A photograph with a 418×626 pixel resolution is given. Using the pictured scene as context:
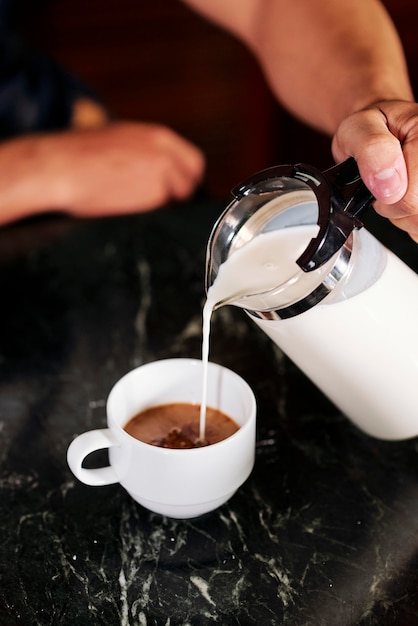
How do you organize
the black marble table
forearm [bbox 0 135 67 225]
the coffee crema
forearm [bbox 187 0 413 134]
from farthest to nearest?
1. forearm [bbox 0 135 67 225]
2. forearm [bbox 187 0 413 134]
3. the coffee crema
4. the black marble table

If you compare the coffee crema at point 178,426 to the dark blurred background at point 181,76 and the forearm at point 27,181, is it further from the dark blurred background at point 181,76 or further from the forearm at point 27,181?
the dark blurred background at point 181,76

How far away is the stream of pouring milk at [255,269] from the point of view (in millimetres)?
812

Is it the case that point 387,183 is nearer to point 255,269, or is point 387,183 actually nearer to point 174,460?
point 255,269

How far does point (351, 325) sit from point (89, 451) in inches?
11.4

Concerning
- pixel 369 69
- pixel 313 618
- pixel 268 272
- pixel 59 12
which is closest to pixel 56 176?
pixel 369 69

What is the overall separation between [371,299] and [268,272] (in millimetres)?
109

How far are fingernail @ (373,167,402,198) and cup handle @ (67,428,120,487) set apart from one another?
14.0 inches

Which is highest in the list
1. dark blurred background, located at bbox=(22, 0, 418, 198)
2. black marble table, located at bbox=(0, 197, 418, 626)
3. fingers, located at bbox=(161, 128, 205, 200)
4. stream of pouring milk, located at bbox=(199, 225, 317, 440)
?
stream of pouring milk, located at bbox=(199, 225, 317, 440)

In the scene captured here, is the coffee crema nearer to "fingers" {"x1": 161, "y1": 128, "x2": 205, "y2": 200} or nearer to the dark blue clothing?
"fingers" {"x1": 161, "y1": 128, "x2": 205, "y2": 200}

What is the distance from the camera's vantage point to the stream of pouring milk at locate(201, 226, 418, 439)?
0.80 meters

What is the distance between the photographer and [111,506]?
2.81ft

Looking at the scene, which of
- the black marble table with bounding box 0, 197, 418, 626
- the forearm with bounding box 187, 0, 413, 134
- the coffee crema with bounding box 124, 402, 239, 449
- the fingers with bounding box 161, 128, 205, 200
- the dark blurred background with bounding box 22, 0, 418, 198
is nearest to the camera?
the black marble table with bounding box 0, 197, 418, 626

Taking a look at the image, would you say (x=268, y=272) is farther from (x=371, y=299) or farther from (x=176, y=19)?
(x=176, y=19)

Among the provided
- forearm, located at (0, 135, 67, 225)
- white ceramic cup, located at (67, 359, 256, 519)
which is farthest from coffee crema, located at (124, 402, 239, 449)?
forearm, located at (0, 135, 67, 225)
